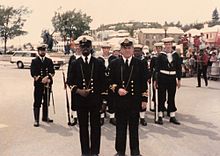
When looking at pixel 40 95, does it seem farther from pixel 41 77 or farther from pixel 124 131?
pixel 124 131

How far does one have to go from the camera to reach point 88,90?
662 cm

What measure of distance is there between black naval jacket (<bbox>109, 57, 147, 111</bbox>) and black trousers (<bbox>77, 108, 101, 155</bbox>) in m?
0.42

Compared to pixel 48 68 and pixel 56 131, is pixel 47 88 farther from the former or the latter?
pixel 56 131

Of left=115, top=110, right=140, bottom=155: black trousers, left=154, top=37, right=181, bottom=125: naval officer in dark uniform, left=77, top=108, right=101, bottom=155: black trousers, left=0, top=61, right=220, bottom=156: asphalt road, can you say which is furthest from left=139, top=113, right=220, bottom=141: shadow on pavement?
left=77, top=108, right=101, bottom=155: black trousers

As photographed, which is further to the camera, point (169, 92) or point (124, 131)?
point (169, 92)

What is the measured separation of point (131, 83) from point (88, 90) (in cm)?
72

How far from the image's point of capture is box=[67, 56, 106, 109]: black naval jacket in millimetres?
6680

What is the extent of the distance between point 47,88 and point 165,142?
11.3ft

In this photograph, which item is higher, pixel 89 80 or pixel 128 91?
pixel 89 80

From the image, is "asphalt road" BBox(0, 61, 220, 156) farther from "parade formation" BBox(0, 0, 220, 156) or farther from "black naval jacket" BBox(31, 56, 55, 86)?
"black naval jacket" BBox(31, 56, 55, 86)

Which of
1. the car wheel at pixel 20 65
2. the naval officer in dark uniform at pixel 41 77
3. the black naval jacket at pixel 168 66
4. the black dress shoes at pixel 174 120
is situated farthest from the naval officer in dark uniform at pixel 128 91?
the car wheel at pixel 20 65

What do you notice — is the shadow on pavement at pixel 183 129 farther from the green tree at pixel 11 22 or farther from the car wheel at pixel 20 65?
the green tree at pixel 11 22

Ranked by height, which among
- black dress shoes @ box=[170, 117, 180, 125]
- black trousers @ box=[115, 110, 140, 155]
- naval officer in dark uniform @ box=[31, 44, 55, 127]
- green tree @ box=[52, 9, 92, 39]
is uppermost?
green tree @ box=[52, 9, 92, 39]

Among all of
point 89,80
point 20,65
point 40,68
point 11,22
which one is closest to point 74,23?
point 11,22
